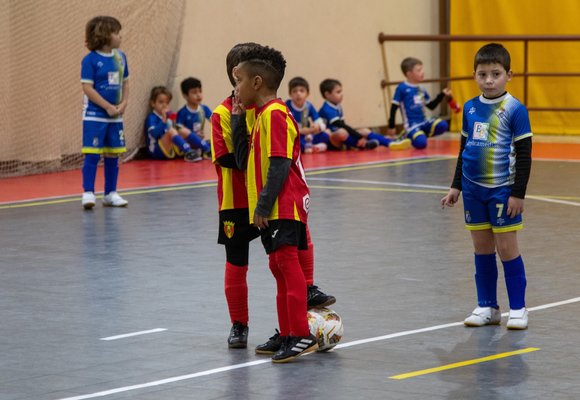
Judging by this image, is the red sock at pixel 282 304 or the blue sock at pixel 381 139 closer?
the red sock at pixel 282 304

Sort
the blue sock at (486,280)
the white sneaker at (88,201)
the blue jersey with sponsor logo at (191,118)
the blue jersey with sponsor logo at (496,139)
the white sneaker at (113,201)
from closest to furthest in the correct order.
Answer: the blue jersey with sponsor logo at (496,139)
the blue sock at (486,280)
the white sneaker at (88,201)
the white sneaker at (113,201)
the blue jersey with sponsor logo at (191,118)

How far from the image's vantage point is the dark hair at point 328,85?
61.4ft

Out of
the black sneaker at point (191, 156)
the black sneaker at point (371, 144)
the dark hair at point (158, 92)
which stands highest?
the dark hair at point (158, 92)

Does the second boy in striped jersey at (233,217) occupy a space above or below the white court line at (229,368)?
above

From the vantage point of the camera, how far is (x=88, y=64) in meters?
12.3

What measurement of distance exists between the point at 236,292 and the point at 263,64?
1.18m

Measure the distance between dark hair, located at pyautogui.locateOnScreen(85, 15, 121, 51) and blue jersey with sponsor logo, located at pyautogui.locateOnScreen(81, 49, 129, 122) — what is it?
0.12 m

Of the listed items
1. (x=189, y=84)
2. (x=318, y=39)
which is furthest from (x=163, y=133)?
(x=318, y=39)

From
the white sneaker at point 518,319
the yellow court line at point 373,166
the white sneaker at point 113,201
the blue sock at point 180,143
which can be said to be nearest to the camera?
the white sneaker at point 518,319

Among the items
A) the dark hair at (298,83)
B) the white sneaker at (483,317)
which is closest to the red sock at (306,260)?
the white sneaker at (483,317)

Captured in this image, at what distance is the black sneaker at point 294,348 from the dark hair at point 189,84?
36.6 ft

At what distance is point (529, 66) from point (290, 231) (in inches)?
635

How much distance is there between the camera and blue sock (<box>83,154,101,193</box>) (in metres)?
12.3

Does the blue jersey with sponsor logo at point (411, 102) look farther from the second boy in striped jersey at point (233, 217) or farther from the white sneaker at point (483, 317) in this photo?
the second boy in striped jersey at point (233, 217)
